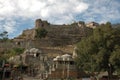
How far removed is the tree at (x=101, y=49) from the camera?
4466 centimetres

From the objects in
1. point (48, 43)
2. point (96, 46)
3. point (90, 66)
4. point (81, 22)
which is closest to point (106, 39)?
point (96, 46)

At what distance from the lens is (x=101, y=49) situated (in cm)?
4503

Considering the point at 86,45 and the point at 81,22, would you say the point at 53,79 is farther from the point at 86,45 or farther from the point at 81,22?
the point at 81,22

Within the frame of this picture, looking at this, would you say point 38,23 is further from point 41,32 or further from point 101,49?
point 101,49

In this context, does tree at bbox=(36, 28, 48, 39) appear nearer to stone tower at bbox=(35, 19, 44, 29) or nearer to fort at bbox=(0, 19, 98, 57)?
fort at bbox=(0, 19, 98, 57)

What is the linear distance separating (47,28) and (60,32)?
14.2 feet

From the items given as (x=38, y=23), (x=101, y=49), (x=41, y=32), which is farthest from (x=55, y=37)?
(x=101, y=49)

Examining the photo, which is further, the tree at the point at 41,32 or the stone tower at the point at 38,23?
the stone tower at the point at 38,23

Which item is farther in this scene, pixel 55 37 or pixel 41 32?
pixel 55 37

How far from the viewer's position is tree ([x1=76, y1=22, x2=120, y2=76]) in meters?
44.7

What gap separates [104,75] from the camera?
51219mm

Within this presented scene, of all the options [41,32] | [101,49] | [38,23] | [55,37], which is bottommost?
[101,49]

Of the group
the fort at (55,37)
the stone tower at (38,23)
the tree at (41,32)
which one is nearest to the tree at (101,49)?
the fort at (55,37)

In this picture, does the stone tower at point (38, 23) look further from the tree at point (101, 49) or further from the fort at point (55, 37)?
the tree at point (101, 49)
